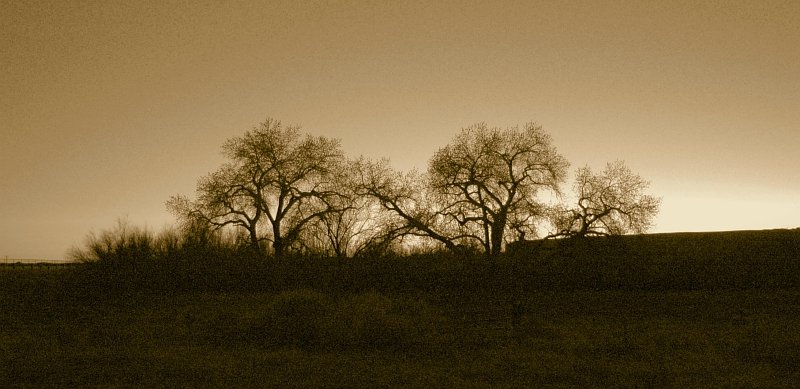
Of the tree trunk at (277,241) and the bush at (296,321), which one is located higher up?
the tree trunk at (277,241)

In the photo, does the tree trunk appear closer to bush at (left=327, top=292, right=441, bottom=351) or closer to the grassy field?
the grassy field

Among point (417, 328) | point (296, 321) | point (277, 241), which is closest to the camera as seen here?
point (417, 328)

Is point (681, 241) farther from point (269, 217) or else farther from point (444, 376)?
point (444, 376)

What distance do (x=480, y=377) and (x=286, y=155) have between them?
2920 centimetres

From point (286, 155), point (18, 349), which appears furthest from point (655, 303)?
point (286, 155)

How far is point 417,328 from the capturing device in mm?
15727

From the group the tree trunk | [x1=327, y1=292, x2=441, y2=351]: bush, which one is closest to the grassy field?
[x1=327, y1=292, x2=441, y2=351]: bush

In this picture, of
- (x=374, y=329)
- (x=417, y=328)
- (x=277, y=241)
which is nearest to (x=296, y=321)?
(x=374, y=329)

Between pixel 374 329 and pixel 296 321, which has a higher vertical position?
pixel 296 321

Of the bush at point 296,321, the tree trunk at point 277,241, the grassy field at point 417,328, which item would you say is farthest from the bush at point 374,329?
the tree trunk at point 277,241

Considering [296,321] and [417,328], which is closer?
[417,328]

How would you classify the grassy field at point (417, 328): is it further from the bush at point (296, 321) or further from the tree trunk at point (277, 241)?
the tree trunk at point (277, 241)

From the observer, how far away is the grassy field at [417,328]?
37.7 ft

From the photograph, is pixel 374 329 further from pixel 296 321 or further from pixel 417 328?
pixel 296 321
